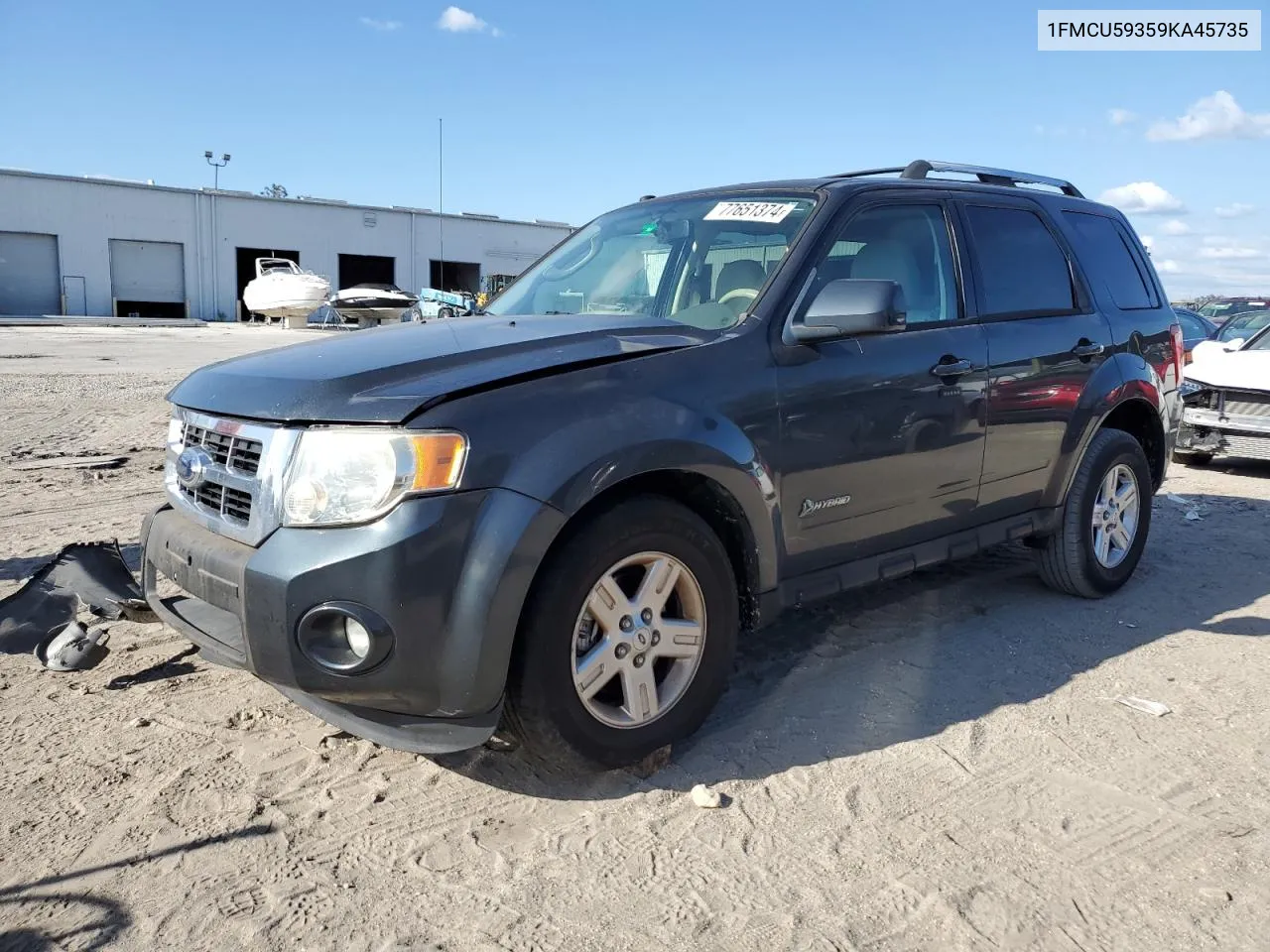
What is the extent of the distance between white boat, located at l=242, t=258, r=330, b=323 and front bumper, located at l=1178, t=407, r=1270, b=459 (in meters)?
32.4

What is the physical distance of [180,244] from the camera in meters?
45.3

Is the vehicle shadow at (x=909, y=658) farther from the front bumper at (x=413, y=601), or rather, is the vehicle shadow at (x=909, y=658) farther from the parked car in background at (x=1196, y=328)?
the parked car in background at (x=1196, y=328)

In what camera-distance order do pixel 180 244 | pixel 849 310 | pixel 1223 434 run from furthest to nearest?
pixel 180 244 < pixel 1223 434 < pixel 849 310

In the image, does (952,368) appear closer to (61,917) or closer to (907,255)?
(907,255)

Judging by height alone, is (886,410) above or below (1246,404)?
above

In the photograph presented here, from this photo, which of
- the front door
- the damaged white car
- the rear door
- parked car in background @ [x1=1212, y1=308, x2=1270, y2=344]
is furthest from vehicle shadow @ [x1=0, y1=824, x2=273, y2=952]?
parked car in background @ [x1=1212, y1=308, x2=1270, y2=344]

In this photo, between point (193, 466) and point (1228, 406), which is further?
point (1228, 406)

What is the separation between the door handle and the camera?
13.3 ft

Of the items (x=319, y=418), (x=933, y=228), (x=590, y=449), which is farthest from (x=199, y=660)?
(x=933, y=228)

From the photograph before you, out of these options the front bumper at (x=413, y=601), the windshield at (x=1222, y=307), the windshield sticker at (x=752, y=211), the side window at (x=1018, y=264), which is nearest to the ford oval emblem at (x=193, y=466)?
the front bumper at (x=413, y=601)

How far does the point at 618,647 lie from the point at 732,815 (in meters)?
0.61

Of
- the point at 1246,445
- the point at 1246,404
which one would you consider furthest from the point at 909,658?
the point at 1246,404

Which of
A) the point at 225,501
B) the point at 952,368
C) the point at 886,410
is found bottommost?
the point at 225,501

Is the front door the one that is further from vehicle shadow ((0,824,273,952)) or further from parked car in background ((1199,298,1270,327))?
parked car in background ((1199,298,1270,327))
